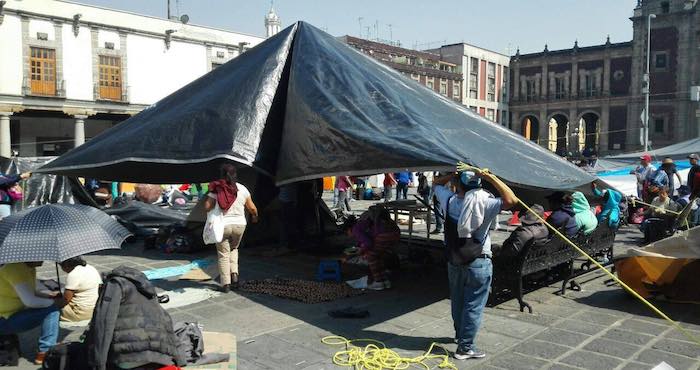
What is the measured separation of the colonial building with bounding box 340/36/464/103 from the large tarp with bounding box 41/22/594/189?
38.4m

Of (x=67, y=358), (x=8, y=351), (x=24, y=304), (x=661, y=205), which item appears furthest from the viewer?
(x=661, y=205)

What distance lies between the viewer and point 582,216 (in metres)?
7.58

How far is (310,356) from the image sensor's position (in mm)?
4863

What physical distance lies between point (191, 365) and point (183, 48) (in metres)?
33.9

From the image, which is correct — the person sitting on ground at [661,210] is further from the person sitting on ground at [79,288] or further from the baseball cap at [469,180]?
the person sitting on ground at [79,288]

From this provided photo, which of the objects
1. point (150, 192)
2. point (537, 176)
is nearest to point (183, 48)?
point (150, 192)

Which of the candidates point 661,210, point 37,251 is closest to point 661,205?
point 661,210

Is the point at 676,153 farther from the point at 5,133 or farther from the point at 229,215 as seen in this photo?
the point at 5,133

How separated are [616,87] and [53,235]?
6168 centimetres

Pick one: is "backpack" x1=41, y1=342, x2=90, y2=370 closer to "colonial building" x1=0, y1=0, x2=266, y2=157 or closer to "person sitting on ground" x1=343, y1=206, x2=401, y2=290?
"person sitting on ground" x1=343, y1=206, x2=401, y2=290

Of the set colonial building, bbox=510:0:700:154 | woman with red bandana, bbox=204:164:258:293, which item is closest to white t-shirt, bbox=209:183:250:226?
woman with red bandana, bbox=204:164:258:293

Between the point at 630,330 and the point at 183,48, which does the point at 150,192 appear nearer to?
the point at 630,330

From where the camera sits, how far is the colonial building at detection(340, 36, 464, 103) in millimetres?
47906

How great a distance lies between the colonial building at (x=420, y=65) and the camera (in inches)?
1886
